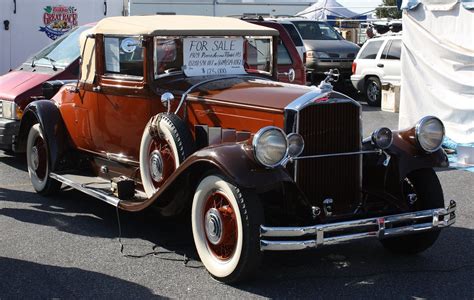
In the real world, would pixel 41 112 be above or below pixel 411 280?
above

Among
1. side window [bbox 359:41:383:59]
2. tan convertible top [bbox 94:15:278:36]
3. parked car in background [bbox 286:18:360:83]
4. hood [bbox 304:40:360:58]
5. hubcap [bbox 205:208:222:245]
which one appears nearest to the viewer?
hubcap [bbox 205:208:222:245]

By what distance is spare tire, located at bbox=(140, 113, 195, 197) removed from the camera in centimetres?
491

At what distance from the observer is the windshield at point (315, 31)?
658 inches

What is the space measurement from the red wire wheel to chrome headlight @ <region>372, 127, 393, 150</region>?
129 cm

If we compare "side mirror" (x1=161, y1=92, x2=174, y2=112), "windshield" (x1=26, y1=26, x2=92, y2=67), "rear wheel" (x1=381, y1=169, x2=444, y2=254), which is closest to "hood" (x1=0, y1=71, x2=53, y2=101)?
"windshield" (x1=26, y1=26, x2=92, y2=67)

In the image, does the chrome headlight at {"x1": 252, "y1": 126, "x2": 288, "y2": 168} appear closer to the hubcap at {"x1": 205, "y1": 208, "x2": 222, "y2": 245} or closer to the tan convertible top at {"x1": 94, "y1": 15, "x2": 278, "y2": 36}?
the hubcap at {"x1": 205, "y1": 208, "x2": 222, "y2": 245}

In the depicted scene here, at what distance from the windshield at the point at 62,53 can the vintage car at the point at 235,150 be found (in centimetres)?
239

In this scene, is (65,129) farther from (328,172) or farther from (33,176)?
(328,172)

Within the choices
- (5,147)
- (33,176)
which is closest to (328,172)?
(33,176)

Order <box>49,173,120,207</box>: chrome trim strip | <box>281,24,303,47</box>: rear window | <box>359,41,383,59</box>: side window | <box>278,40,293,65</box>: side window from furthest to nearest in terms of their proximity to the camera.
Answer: <box>359,41,383,59</box>: side window < <box>281,24,303,47</box>: rear window < <box>278,40,293,65</box>: side window < <box>49,173,120,207</box>: chrome trim strip

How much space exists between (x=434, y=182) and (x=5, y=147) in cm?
542

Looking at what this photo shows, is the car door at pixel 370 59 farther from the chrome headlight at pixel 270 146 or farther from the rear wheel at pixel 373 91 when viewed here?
the chrome headlight at pixel 270 146

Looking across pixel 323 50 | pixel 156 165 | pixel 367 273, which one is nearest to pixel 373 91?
pixel 323 50

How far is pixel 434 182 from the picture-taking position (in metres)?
4.90
